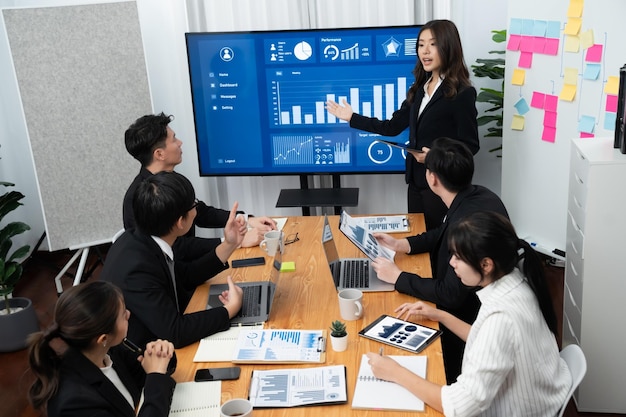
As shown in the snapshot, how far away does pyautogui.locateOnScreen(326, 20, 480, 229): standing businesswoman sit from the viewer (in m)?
3.43

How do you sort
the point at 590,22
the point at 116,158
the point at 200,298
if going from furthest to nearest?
the point at 116,158, the point at 590,22, the point at 200,298

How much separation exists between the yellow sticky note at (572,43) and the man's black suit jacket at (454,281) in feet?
5.45

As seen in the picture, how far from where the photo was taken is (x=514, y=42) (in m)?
4.12

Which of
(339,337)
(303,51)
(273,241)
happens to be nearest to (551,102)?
(303,51)

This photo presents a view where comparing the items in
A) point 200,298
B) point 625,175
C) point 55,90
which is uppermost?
point 55,90

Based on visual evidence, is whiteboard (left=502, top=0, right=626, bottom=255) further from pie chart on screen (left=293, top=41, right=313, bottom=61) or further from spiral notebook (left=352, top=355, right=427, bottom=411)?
spiral notebook (left=352, top=355, right=427, bottom=411)

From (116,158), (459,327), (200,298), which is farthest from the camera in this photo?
(116,158)

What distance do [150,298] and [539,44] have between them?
112 inches

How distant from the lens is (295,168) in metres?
4.36

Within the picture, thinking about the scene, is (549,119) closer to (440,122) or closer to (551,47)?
(551,47)

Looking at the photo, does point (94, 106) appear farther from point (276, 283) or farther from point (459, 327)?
point (459, 327)

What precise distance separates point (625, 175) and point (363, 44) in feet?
6.18

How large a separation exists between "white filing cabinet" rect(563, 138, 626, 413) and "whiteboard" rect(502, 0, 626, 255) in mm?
730

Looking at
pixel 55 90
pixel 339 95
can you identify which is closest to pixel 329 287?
pixel 339 95
